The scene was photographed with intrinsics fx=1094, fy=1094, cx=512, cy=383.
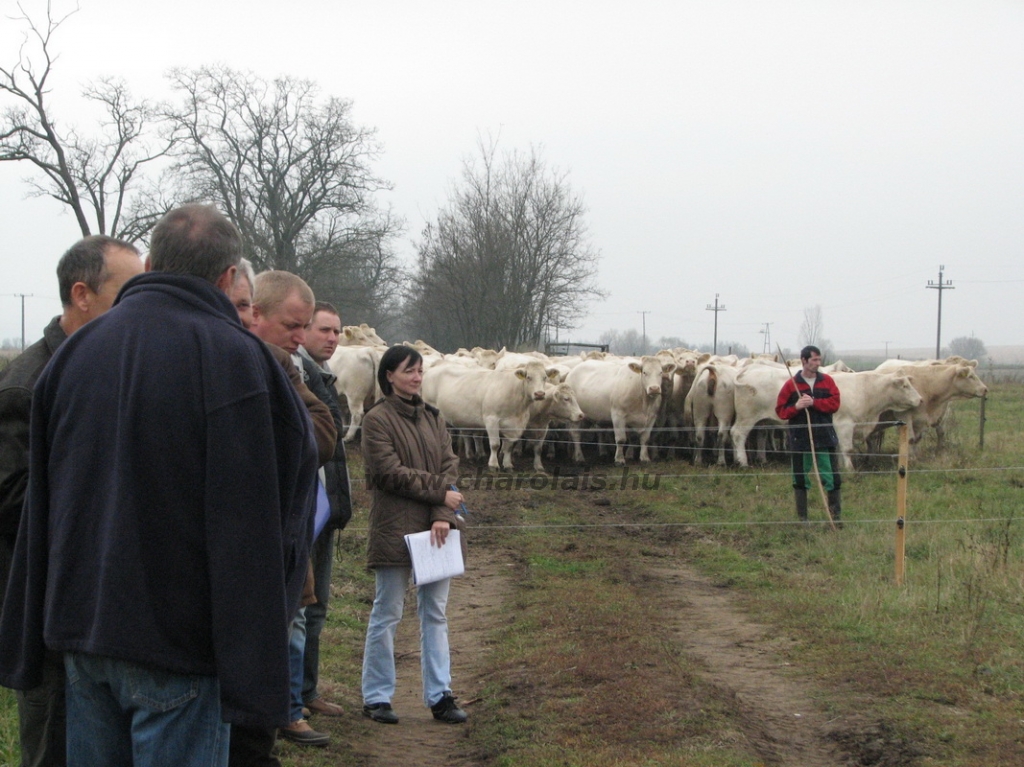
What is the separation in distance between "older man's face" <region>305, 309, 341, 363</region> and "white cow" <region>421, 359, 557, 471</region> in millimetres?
12203

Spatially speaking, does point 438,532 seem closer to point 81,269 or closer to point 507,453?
point 81,269

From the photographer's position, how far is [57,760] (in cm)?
302

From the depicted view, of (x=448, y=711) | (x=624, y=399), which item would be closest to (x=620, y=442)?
(x=624, y=399)

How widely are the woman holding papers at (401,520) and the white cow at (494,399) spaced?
11.8 m

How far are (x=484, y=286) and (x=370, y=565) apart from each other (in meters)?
40.8

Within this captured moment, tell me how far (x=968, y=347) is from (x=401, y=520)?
11502cm

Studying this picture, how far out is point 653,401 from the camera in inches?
744

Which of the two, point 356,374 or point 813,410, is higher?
point 356,374

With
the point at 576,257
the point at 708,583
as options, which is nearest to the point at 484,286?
the point at 576,257

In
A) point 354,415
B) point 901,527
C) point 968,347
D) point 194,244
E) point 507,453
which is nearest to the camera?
point 194,244

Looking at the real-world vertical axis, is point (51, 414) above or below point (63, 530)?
above

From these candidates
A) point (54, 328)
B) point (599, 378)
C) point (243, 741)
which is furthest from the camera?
point (599, 378)

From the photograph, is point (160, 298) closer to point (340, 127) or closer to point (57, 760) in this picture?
point (57, 760)

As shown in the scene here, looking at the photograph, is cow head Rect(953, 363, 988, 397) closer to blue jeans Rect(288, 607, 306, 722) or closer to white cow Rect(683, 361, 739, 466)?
white cow Rect(683, 361, 739, 466)
